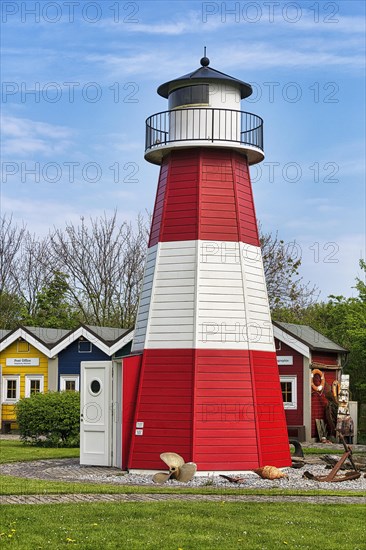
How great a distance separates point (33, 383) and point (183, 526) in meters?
24.3

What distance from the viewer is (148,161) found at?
2139 cm

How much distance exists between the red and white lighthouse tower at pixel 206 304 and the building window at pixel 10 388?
16.8 metres

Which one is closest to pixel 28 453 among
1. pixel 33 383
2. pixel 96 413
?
pixel 96 413

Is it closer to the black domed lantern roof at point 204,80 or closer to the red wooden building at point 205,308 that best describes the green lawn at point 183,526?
the red wooden building at point 205,308

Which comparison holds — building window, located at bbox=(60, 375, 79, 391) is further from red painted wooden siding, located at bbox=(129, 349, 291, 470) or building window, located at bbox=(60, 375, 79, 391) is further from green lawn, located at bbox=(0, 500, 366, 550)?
green lawn, located at bbox=(0, 500, 366, 550)

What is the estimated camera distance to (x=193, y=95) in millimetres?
20094

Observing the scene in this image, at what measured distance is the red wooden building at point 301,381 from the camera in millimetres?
31516

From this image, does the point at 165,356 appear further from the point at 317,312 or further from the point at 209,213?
the point at 317,312

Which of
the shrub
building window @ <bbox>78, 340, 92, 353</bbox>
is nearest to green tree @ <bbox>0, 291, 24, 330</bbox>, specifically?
building window @ <bbox>78, 340, 92, 353</bbox>

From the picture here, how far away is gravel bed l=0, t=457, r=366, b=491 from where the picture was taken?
1697 cm

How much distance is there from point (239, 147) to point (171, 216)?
210 cm

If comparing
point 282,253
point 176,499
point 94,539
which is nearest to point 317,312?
point 282,253

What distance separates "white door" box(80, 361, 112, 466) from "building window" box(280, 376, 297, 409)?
41.2ft

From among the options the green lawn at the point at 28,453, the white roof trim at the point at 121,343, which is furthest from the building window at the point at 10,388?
the green lawn at the point at 28,453
